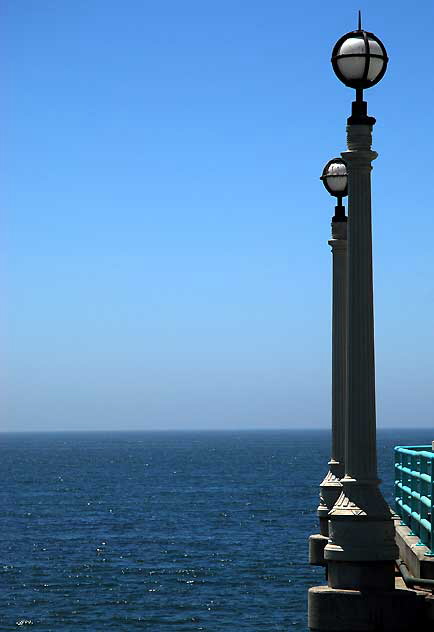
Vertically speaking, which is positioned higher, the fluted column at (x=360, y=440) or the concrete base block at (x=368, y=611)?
the fluted column at (x=360, y=440)

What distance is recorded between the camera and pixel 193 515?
74.9 meters

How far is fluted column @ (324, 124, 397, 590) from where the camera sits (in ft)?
29.7

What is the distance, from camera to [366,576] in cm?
896

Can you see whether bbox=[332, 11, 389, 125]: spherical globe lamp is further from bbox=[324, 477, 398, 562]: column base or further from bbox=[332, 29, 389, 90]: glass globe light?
bbox=[324, 477, 398, 562]: column base

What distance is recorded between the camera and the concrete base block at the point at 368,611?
342 inches

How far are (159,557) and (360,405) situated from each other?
1742 inches

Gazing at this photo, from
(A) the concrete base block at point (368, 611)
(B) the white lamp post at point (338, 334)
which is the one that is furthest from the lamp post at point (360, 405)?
(B) the white lamp post at point (338, 334)

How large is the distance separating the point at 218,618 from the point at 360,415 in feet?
89.0

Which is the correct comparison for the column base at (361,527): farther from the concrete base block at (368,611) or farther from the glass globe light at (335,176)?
the glass globe light at (335,176)

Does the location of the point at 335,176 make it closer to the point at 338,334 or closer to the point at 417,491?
the point at 338,334

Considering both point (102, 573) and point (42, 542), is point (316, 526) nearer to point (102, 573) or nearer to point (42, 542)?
point (42, 542)

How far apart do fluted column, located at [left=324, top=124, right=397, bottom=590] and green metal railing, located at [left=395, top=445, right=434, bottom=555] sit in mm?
959

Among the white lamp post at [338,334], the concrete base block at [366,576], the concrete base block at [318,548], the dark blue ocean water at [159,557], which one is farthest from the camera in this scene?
the dark blue ocean water at [159,557]

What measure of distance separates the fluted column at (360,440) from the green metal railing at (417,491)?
0.96 meters
